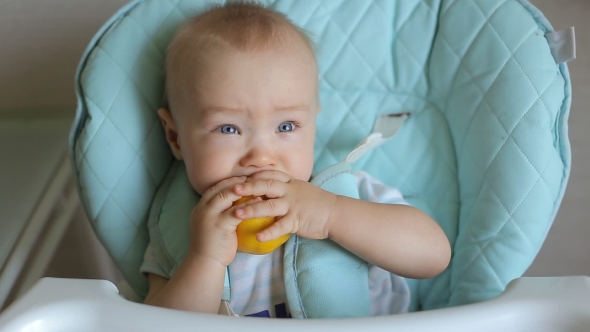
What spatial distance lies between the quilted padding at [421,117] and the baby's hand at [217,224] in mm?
166

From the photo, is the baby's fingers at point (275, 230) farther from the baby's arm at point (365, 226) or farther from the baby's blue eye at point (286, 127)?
the baby's blue eye at point (286, 127)

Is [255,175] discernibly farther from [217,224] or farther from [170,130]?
[170,130]

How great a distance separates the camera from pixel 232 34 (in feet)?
2.33

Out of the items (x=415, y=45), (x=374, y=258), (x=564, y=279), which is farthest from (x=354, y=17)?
(x=564, y=279)

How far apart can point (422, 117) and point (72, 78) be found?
738 millimetres

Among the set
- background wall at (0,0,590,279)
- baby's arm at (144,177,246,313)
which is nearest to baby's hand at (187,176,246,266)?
baby's arm at (144,177,246,313)

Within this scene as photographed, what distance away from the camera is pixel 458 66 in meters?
0.80

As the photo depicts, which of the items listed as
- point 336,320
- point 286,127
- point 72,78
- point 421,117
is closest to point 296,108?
point 286,127

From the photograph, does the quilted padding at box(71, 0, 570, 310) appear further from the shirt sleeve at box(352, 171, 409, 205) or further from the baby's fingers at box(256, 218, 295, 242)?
the baby's fingers at box(256, 218, 295, 242)

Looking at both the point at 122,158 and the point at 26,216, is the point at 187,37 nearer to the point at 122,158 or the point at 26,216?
the point at 122,158

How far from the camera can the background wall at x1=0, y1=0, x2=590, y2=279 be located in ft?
3.48

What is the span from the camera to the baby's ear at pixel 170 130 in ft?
2.57

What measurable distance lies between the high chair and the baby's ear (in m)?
0.02

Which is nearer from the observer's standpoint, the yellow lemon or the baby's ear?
the yellow lemon
